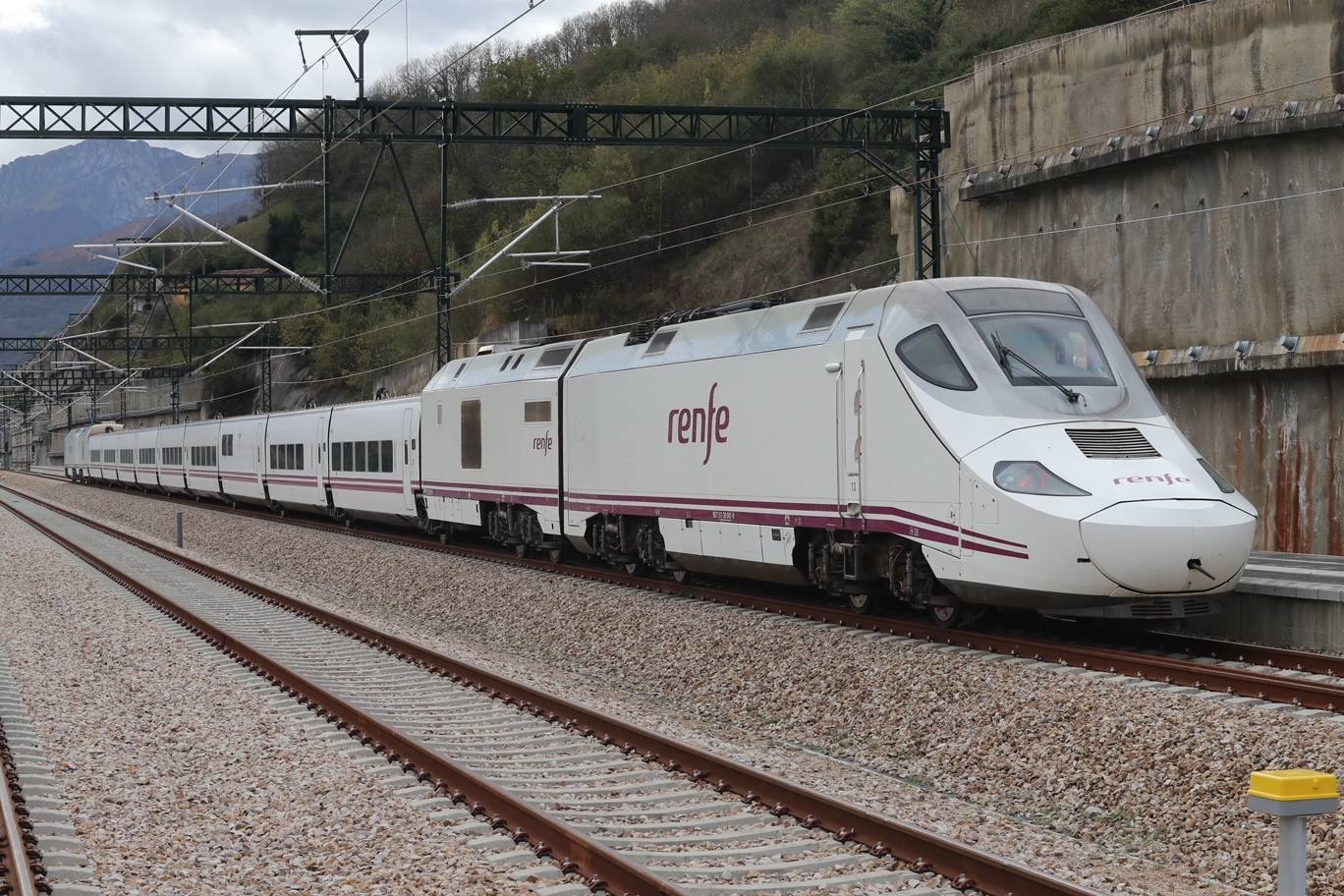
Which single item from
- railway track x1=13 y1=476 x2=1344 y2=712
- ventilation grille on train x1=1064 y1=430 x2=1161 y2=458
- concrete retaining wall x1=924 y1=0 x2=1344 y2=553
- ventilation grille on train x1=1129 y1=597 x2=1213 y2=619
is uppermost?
concrete retaining wall x1=924 y1=0 x2=1344 y2=553

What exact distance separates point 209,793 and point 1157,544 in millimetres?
7202

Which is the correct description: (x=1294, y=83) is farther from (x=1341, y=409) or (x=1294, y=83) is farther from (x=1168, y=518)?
(x=1168, y=518)

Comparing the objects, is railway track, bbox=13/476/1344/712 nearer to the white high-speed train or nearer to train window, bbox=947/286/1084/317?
the white high-speed train

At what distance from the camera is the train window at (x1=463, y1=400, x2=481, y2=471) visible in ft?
77.3

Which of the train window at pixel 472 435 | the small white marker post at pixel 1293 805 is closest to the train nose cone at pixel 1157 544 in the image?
the small white marker post at pixel 1293 805

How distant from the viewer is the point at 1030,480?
451 inches

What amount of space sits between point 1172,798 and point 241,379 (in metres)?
97.2

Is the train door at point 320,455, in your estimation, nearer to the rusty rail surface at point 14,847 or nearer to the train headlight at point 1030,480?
the train headlight at point 1030,480

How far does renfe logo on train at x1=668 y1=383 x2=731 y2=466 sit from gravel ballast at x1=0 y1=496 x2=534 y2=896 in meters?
5.89

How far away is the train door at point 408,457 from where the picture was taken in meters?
27.5

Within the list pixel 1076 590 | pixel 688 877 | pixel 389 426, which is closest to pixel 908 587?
pixel 1076 590

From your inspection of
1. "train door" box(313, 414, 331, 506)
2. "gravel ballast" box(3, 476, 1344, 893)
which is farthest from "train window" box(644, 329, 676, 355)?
"train door" box(313, 414, 331, 506)

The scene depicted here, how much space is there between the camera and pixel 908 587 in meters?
13.2

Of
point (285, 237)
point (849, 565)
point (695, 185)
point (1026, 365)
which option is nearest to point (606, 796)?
point (849, 565)
